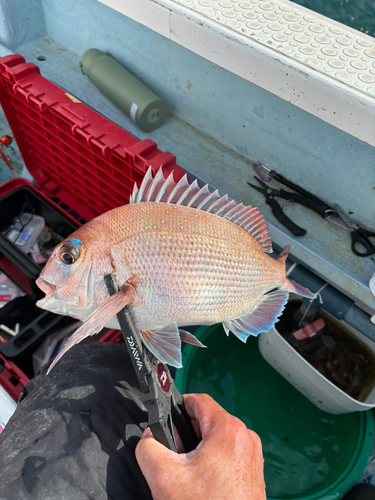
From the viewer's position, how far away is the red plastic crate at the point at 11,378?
1.43 meters

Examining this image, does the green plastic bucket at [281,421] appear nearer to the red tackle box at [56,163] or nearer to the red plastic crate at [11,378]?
the red tackle box at [56,163]

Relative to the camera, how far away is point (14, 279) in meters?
1.89

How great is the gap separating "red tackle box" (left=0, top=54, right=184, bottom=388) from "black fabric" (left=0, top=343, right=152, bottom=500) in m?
0.47

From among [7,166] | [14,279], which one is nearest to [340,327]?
[14,279]

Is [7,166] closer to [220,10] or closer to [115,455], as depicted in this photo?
[220,10]

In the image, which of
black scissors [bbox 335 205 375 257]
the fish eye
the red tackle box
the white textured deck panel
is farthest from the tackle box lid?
black scissors [bbox 335 205 375 257]

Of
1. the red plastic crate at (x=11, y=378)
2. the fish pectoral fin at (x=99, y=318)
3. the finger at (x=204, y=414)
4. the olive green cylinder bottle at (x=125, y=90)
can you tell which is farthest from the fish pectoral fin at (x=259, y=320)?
the olive green cylinder bottle at (x=125, y=90)

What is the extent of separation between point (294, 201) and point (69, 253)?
3.59 feet

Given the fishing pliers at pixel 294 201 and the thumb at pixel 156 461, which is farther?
the fishing pliers at pixel 294 201

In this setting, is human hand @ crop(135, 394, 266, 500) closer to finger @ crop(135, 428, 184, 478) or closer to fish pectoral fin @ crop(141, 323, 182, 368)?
finger @ crop(135, 428, 184, 478)

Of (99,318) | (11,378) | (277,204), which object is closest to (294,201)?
(277,204)

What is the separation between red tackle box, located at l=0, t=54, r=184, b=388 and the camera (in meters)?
1.40

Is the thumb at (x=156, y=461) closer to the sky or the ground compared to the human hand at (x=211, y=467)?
closer to the sky

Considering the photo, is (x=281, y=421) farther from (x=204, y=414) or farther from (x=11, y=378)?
(x=11, y=378)
